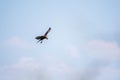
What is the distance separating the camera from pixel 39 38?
13962cm

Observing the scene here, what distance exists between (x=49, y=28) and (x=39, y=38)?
209 inches

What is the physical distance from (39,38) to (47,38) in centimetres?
294

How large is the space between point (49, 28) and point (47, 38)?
3.80 m

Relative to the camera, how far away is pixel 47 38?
457 feet

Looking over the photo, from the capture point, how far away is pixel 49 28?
454 feet
